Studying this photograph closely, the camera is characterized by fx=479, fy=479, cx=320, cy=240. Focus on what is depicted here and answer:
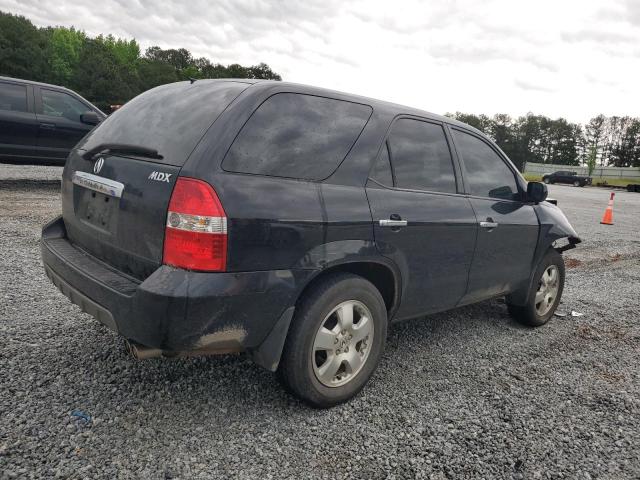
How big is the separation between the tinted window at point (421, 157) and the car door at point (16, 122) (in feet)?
26.0

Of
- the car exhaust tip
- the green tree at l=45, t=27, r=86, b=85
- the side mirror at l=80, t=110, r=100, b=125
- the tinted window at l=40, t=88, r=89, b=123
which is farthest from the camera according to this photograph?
the green tree at l=45, t=27, r=86, b=85

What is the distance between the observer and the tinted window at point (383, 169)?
2.83 metres

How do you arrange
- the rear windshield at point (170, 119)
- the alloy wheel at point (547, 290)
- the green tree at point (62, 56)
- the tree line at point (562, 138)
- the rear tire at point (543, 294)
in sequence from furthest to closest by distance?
the tree line at point (562, 138) < the green tree at point (62, 56) < the alloy wheel at point (547, 290) < the rear tire at point (543, 294) < the rear windshield at point (170, 119)

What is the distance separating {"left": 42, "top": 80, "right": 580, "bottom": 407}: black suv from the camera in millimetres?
2160

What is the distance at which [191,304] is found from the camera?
2.08 meters

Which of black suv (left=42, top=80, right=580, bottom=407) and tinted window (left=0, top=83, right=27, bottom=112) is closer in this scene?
black suv (left=42, top=80, right=580, bottom=407)

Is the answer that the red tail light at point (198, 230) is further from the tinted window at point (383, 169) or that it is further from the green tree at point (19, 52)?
the green tree at point (19, 52)

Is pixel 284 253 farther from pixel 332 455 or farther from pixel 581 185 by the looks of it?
pixel 581 185

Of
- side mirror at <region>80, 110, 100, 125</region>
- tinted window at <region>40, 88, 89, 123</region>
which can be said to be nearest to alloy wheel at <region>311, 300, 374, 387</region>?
side mirror at <region>80, 110, 100, 125</region>

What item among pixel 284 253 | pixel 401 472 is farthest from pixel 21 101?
pixel 401 472

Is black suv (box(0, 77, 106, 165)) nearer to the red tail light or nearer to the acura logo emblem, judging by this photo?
the acura logo emblem

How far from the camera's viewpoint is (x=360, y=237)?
8.65ft

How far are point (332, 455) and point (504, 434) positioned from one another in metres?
0.98

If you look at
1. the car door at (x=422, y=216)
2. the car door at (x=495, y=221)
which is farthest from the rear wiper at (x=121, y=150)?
the car door at (x=495, y=221)
